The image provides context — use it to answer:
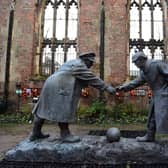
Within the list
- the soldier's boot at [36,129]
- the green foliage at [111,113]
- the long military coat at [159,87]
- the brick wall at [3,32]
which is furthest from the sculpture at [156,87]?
the brick wall at [3,32]

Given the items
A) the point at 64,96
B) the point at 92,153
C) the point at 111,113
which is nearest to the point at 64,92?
the point at 64,96

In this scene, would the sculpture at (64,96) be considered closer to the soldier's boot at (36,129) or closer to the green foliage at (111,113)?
the soldier's boot at (36,129)

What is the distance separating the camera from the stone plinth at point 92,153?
15.5ft

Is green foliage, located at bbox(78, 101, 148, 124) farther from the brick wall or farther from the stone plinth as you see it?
the stone plinth

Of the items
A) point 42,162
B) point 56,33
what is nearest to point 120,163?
point 42,162

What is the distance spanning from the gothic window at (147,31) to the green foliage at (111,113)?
2.22 meters

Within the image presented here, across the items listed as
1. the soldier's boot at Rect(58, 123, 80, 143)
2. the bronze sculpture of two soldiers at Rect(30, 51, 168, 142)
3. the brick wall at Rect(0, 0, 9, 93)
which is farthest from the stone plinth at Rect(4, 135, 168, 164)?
the brick wall at Rect(0, 0, 9, 93)

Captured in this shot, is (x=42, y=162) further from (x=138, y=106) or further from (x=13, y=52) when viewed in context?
(x=13, y=52)

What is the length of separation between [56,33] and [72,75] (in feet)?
38.3

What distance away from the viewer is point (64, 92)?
5.05m

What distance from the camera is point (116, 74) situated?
15.0 m

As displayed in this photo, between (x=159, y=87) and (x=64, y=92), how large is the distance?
5.25 feet

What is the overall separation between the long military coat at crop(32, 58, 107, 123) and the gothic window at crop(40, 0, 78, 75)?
10.9 metres

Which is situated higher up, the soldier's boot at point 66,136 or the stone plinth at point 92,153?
the soldier's boot at point 66,136
